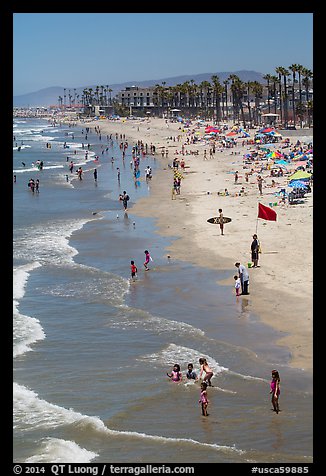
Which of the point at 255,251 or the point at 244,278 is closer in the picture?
the point at 244,278

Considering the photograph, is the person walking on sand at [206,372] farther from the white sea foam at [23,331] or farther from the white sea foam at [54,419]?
the white sea foam at [23,331]

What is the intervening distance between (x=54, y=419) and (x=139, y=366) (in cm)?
277

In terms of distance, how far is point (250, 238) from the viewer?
87.4ft

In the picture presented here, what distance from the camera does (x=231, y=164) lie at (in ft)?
184

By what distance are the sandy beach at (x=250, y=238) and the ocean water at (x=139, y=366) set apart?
1.79ft

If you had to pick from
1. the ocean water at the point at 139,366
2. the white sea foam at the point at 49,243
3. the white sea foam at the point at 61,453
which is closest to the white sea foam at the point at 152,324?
the ocean water at the point at 139,366

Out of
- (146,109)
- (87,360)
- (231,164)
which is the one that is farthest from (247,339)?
(146,109)

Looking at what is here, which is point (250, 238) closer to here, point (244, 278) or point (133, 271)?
point (133, 271)

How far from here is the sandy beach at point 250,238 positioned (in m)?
17.5

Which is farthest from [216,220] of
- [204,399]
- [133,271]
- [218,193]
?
[204,399]
